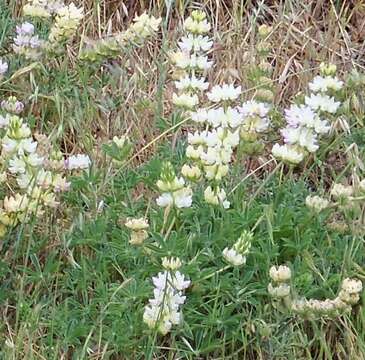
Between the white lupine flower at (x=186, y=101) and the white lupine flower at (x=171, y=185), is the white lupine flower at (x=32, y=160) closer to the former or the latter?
the white lupine flower at (x=171, y=185)

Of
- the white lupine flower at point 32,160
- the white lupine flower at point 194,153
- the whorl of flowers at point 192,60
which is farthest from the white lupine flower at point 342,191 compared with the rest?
the white lupine flower at point 32,160

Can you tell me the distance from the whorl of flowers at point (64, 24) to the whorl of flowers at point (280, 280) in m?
0.90

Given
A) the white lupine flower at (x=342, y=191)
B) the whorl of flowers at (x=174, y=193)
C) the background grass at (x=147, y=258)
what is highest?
the whorl of flowers at (x=174, y=193)

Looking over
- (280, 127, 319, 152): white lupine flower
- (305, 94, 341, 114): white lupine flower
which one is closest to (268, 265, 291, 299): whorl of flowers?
(280, 127, 319, 152): white lupine flower

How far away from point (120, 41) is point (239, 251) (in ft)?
2.71

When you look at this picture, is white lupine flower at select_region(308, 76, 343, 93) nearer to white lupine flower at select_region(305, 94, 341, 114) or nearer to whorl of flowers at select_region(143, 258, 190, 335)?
white lupine flower at select_region(305, 94, 341, 114)

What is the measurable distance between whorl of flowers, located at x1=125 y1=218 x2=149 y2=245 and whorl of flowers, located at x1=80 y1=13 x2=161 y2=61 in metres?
0.64

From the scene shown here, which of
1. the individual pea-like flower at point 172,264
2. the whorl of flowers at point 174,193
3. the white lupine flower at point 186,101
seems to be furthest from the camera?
the white lupine flower at point 186,101

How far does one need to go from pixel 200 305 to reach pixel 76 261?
32 cm

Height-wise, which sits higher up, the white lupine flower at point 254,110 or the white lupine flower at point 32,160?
the white lupine flower at point 254,110

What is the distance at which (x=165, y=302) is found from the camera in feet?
5.92

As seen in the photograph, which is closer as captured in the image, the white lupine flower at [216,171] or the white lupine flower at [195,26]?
the white lupine flower at [216,171]

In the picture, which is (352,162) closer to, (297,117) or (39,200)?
(297,117)

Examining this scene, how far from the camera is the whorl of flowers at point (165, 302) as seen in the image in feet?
5.90
